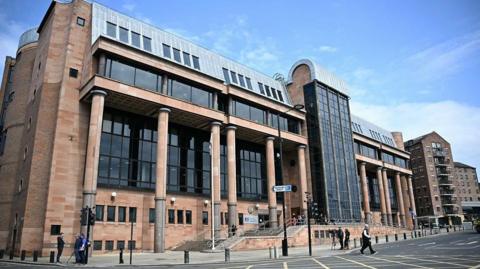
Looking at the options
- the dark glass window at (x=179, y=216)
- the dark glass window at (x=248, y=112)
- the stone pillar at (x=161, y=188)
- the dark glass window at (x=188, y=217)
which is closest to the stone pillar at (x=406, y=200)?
the dark glass window at (x=248, y=112)

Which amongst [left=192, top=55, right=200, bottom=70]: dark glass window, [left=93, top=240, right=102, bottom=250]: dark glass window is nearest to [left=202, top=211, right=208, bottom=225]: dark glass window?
[left=93, top=240, right=102, bottom=250]: dark glass window

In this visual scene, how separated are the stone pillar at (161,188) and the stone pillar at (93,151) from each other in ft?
18.4

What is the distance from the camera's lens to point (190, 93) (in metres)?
38.6

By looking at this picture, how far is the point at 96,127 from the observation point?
30.9m

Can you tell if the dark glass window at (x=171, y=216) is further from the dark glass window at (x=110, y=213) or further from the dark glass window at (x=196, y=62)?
the dark glass window at (x=196, y=62)

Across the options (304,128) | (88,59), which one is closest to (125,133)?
(88,59)

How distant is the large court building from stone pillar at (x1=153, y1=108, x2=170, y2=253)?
102 mm

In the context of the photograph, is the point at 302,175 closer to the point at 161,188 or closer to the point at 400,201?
the point at 161,188

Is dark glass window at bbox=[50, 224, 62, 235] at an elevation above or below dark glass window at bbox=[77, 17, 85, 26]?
below

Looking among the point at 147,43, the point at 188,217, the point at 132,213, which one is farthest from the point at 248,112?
the point at 132,213

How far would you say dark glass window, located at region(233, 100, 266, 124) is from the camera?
144ft

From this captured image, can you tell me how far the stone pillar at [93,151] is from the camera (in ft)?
95.6

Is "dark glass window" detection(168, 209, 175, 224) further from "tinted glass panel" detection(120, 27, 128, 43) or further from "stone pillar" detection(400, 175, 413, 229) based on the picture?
"stone pillar" detection(400, 175, 413, 229)

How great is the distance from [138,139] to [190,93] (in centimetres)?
731
